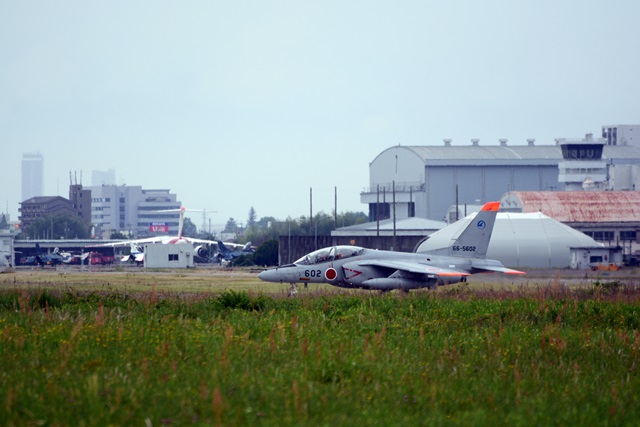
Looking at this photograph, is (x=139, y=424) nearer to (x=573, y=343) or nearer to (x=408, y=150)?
(x=573, y=343)

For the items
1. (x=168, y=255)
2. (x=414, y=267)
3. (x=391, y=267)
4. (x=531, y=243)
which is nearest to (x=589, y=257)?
(x=531, y=243)

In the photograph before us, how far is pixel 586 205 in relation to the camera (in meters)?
92.2

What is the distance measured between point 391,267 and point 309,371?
22.4 metres

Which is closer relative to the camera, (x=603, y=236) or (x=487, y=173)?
(x=603, y=236)

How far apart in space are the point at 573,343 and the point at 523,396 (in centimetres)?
455

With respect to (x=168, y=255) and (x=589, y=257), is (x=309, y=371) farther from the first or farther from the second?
(x=168, y=255)

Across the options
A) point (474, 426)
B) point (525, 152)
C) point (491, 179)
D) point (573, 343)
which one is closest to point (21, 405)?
point (474, 426)

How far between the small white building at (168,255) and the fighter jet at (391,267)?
48938 mm

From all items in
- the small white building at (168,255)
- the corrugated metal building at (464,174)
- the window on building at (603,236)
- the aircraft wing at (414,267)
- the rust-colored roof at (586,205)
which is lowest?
the small white building at (168,255)

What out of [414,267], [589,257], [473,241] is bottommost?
[589,257]

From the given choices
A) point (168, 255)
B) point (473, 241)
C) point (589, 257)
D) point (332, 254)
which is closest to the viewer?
point (332, 254)

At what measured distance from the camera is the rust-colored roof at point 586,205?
90.4 metres

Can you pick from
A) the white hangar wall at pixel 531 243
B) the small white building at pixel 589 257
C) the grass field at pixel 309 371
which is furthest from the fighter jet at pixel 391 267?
the small white building at pixel 589 257

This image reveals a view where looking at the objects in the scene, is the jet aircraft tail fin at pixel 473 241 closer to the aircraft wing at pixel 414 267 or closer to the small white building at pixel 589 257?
the aircraft wing at pixel 414 267
